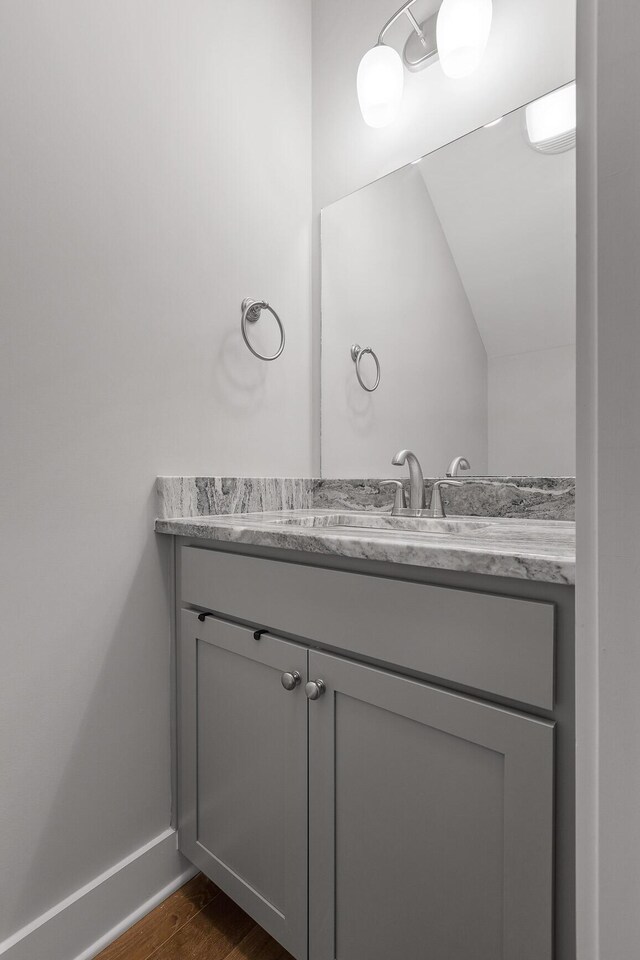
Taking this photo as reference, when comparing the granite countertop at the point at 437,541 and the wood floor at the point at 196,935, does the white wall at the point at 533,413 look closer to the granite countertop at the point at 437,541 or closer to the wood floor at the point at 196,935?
the granite countertop at the point at 437,541

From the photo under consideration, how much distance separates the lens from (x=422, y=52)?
1304mm

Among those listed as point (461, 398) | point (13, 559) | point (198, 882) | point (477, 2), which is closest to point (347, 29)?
point (477, 2)

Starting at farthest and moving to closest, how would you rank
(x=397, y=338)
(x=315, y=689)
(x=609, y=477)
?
(x=397, y=338) → (x=315, y=689) → (x=609, y=477)

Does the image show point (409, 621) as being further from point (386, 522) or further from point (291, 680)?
point (386, 522)

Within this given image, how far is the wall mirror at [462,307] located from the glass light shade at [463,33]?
15 cm

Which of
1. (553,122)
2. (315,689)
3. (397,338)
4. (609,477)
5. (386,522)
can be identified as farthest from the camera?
(397,338)

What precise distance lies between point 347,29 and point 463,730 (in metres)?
1.85

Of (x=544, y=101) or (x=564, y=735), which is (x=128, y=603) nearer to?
(x=564, y=735)

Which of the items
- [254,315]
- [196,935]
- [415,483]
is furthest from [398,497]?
[196,935]

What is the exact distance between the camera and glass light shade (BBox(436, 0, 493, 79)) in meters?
1.17

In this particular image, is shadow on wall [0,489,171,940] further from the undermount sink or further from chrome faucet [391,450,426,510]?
chrome faucet [391,450,426,510]

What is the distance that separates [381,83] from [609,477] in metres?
1.50

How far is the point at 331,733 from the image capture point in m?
0.81

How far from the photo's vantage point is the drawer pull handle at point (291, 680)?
85cm
